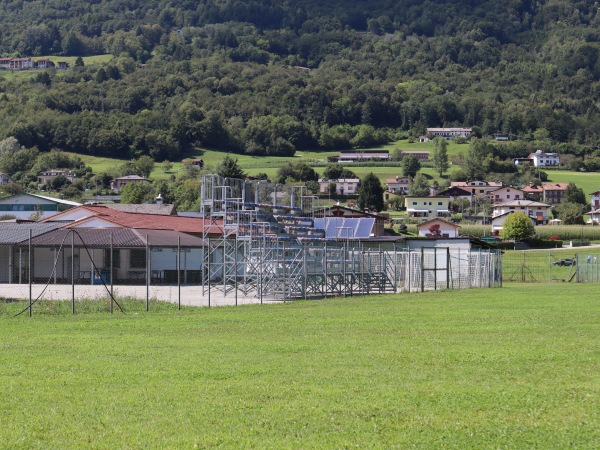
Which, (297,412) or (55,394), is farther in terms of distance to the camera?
(55,394)

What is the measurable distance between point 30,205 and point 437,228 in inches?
1614

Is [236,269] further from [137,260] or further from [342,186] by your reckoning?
[342,186]

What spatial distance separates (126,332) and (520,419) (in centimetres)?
1181

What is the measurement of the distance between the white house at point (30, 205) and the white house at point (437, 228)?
1430 inches

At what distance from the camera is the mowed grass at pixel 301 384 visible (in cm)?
1156

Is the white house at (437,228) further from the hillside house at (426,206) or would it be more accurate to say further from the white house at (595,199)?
the white house at (595,199)

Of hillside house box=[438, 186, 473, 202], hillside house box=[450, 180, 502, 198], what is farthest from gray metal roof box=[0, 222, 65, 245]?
hillside house box=[450, 180, 502, 198]

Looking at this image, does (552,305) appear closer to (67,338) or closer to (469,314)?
(469,314)

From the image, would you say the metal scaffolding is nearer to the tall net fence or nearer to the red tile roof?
the tall net fence

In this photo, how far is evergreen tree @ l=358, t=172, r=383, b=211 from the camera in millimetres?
138500

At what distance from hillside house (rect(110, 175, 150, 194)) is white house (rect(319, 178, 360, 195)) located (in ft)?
89.2

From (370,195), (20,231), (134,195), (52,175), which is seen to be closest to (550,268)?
(20,231)

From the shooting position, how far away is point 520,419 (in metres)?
12.2

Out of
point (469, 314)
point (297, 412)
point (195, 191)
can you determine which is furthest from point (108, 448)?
point (195, 191)
